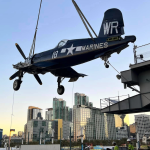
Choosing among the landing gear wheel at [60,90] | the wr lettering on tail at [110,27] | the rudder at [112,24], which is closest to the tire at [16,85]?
the landing gear wheel at [60,90]

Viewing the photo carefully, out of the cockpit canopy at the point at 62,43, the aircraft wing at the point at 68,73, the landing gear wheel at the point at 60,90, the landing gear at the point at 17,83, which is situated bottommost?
the landing gear wheel at the point at 60,90

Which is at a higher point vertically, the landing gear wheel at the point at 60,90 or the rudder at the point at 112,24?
the rudder at the point at 112,24

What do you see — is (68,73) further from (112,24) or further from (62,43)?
(112,24)

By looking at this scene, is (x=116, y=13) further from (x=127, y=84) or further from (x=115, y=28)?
(x=127, y=84)

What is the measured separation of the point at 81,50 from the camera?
16.9 metres

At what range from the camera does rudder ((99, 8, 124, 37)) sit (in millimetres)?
15898

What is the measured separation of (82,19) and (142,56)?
806 cm

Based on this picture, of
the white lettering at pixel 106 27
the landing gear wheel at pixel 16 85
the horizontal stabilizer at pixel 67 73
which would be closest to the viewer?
the white lettering at pixel 106 27

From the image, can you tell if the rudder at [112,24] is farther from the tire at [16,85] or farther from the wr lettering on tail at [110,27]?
the tire at [16,85]

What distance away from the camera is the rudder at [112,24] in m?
15.9

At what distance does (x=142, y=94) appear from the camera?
20.4m

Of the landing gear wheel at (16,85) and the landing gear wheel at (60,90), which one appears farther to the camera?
the landing gear wheel at (60,90)

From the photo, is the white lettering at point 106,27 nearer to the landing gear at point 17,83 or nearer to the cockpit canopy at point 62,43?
the cockpit canopy at point 62,43

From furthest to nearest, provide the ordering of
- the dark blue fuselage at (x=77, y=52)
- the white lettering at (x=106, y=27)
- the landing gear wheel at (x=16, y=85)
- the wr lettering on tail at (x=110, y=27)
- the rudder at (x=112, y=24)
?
the landing gear wheel at (x=16, y=85) < the white lettering at (x=106, y=27) < the wr lettering on tail at (x=110, y=27) < the rudder at (x=112, y=24) < the dark blue fuselage at (x=77, y=52)
